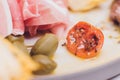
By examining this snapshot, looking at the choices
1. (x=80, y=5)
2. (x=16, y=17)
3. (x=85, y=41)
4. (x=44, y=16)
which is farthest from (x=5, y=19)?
(x=80, y=5)

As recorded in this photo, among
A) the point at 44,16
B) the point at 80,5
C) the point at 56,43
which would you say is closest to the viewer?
the point at 56,43

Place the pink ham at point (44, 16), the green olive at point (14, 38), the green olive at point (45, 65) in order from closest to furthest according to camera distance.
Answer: the green olive at point (45, 65) → the green olive at point (14, 38) → the pink ham at point (44, 16)

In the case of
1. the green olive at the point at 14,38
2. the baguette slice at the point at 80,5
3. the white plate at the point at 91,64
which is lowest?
the white plate at the point at 91,64

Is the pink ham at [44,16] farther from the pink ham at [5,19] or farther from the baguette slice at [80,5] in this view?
the baguette slice at [80,5]

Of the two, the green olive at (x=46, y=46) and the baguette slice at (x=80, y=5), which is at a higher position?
the baguette slice at (x=80, y=5)

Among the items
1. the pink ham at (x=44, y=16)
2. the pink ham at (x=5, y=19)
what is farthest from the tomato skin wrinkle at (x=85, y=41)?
the pink ham at (x=5, y=19)

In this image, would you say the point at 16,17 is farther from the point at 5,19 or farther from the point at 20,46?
the point at 20,46

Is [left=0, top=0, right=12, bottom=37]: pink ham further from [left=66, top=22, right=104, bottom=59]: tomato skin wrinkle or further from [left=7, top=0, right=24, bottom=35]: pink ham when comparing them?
[left=66, top=22, right=104, bottom=59]: tomato skin wrinkle

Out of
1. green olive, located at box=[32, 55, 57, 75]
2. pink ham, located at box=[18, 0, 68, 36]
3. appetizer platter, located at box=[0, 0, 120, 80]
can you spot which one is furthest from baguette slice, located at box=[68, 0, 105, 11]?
green olive, located at box=[32, 55, 57, 75]
